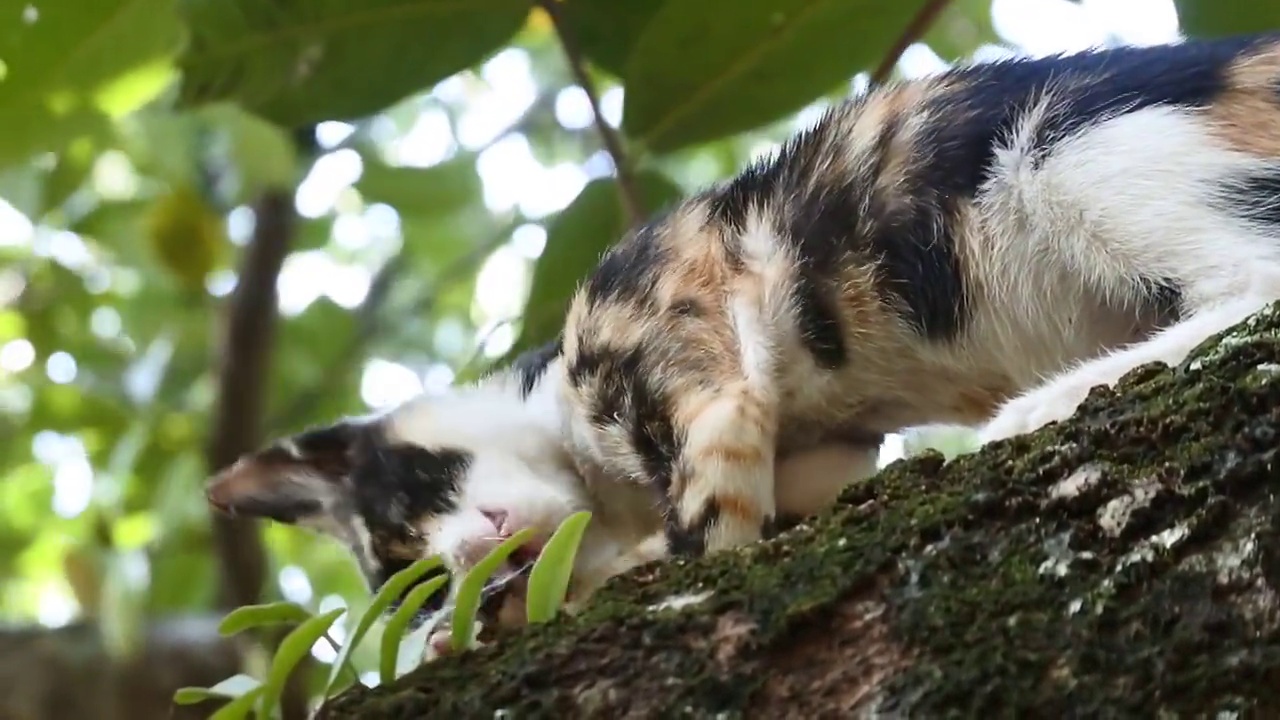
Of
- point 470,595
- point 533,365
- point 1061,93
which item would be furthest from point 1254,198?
point 533,365

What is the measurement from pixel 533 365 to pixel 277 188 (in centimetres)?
52

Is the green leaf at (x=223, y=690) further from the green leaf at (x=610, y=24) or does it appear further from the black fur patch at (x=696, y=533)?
the green leaf at (x=610, y=24)

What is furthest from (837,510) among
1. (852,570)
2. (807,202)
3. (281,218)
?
(281,218)

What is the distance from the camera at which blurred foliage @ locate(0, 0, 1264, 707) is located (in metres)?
1.49

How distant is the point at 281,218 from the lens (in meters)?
2.12

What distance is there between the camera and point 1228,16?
1.34 m

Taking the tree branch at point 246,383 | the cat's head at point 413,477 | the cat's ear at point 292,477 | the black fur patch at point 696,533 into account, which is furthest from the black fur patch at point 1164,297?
the tree branch at point 246,383

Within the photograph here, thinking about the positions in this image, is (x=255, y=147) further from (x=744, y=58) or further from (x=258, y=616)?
(x=258, y=616)

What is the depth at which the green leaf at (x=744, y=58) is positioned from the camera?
1.47 meters

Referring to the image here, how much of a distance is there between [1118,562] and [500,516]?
872 mm

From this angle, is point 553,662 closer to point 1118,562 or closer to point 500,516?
point 1118,562

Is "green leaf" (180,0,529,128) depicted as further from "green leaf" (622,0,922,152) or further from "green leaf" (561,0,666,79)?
"green leaf" (622,0,922,152)

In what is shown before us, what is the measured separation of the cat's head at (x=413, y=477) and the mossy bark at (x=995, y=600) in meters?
0.71

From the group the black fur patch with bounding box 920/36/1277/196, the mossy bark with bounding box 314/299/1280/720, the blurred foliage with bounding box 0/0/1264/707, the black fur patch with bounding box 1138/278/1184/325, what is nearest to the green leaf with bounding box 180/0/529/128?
the blurred foliage with bounding box 0/0/1264/707
